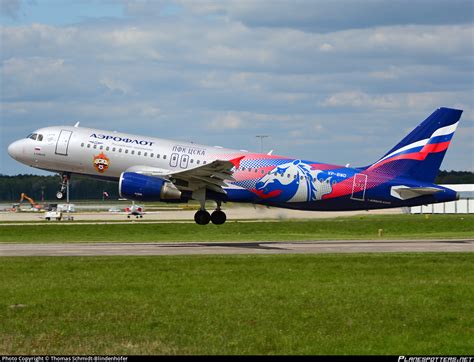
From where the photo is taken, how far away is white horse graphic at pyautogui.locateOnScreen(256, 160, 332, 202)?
48.1 m

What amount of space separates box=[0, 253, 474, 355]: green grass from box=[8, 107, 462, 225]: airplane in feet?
53.9

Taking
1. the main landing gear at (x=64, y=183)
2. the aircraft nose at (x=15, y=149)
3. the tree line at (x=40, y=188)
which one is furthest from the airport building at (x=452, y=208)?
the aircraft nose at (x=15, y=149)

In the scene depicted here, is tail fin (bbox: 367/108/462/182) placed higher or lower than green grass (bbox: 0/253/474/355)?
higher

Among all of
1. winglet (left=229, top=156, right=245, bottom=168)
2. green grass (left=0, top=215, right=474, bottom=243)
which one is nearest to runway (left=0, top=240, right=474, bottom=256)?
winglet (left=229, top=156, right=245, bottom=168)

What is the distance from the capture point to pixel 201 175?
46.2 metres

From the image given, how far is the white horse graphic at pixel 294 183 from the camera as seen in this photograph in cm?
4806

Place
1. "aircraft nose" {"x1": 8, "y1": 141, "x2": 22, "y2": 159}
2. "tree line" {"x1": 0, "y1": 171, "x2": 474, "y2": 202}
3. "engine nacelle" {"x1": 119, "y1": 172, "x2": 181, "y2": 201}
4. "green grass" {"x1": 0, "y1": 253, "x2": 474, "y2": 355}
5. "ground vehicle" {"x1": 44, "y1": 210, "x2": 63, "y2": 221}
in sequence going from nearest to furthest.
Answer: "green grass" {"x1": 0, "y1": 253, "x2": 474, "y2": 355}, "engine nacelle" {"x1": 119, "y1": 172, "x2": 181, "y2": 201}, "aircraft nose" {"x1": 8, "y1": 141, "x2": 22, "y2": 159}, "ground vehicle" {"x1": 44, "y1": 210, "x2": 63, "y2": 221}, "tree line" {"x1": 0, "y1": 171, "x2": 474, "y2": 202}

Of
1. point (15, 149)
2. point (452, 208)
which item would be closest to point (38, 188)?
point (452, 208)

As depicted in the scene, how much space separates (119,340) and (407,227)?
55.4 m

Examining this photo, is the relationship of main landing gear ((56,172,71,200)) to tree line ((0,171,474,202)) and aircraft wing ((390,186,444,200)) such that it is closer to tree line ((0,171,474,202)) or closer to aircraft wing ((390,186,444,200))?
aircraft wing ((390,186,444,200))

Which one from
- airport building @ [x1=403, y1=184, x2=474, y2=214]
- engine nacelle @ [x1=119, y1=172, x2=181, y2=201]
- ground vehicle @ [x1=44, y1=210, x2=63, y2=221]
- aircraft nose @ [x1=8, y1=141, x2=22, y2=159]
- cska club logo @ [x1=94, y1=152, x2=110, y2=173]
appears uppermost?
aircraft nose @ [x1=8, y1=141, x2=22, y2=159]

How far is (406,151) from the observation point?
158ft

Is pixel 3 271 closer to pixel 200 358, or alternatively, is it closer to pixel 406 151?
pixel 200 358

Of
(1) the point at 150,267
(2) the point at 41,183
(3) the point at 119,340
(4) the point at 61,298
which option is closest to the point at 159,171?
(1) the point at 150,267
